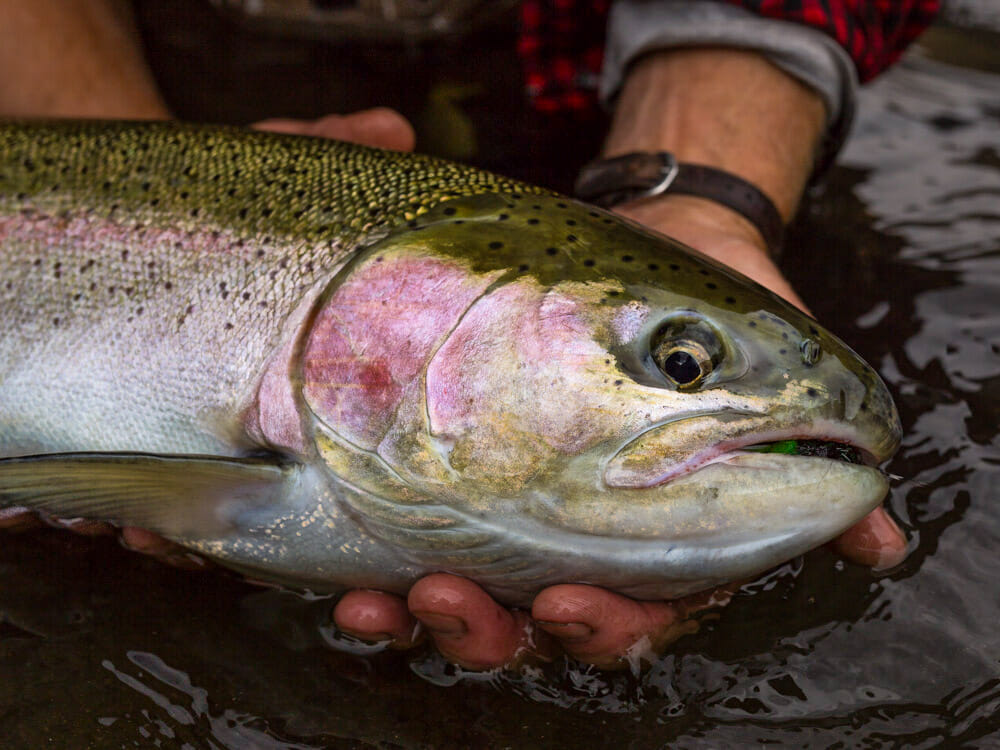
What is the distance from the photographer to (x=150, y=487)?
1.79 m

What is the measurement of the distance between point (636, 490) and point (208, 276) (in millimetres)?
946

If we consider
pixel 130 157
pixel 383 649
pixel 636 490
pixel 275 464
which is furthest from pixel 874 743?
pixel 130 157

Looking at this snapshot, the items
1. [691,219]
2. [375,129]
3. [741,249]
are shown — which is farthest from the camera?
[375,129]

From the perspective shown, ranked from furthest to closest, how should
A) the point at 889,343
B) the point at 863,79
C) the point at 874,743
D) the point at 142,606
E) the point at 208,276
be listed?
1. the point at 863,79
2. the point at 889,343
3. the point at 142,606
4. the point at 208,276
5. the point at 874,743

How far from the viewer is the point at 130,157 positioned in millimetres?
2158

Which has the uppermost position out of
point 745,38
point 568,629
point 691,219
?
point 745,38

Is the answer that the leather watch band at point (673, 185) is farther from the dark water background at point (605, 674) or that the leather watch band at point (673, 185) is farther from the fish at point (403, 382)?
the fish at point (403, 382)

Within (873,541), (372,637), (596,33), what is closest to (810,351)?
(873,541)

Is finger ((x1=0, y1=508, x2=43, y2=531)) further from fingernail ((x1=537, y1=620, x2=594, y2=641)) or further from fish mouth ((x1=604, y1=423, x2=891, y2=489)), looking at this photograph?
fish mouth ((x1=604, y1=423, x2=891, y2=489))

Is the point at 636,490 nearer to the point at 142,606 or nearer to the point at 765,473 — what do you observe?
the point at 765,473

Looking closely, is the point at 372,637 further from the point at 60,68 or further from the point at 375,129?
the point at 60,68

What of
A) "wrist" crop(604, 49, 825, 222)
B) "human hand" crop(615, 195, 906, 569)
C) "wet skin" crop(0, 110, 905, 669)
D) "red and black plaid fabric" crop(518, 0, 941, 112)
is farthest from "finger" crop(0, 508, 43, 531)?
"red and black plaid fabric" crop(518, 0, 941, 112)

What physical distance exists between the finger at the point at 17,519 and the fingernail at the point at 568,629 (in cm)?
118

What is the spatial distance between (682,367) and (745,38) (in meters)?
1.86
